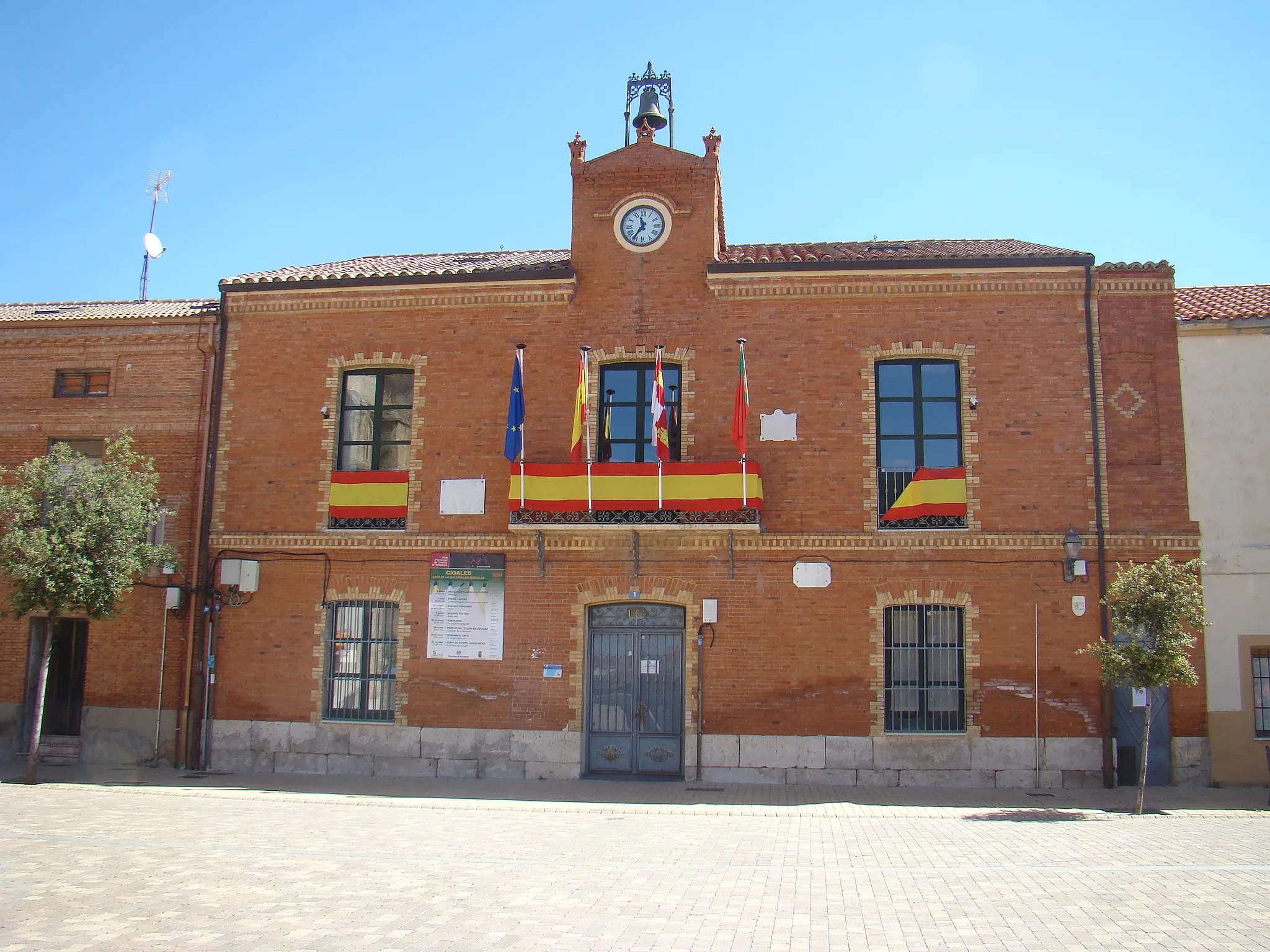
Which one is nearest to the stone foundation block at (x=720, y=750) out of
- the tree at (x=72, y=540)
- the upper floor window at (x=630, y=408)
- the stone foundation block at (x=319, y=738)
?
the upper floor window at (x=630, y=408)

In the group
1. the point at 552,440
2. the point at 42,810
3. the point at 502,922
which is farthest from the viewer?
the point at 552,440

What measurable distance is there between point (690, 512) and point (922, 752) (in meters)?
5.06

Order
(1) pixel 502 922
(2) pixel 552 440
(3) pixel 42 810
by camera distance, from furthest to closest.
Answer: (2) pixel 552 440
(3) pixel 42 810
(1) pixel 502 922

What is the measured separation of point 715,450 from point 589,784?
558 cm

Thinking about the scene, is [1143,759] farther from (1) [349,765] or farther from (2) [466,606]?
(1) [349,765]

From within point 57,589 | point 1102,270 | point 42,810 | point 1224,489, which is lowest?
point 42,810

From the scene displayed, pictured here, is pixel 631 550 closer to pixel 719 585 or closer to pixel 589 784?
pixel 719 585

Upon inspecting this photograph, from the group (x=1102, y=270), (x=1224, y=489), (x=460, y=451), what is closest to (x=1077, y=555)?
(x=1224, y=489)

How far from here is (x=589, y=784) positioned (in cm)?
1499

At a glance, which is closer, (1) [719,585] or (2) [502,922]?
(2) [502,922]

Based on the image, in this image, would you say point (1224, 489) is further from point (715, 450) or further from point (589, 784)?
point (589, 784)

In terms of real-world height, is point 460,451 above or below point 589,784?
above

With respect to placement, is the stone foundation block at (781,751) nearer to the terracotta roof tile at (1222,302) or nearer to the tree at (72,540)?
the terracotta roof tile at (1222,302)

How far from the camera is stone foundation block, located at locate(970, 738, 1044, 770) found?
1477 centimetres
